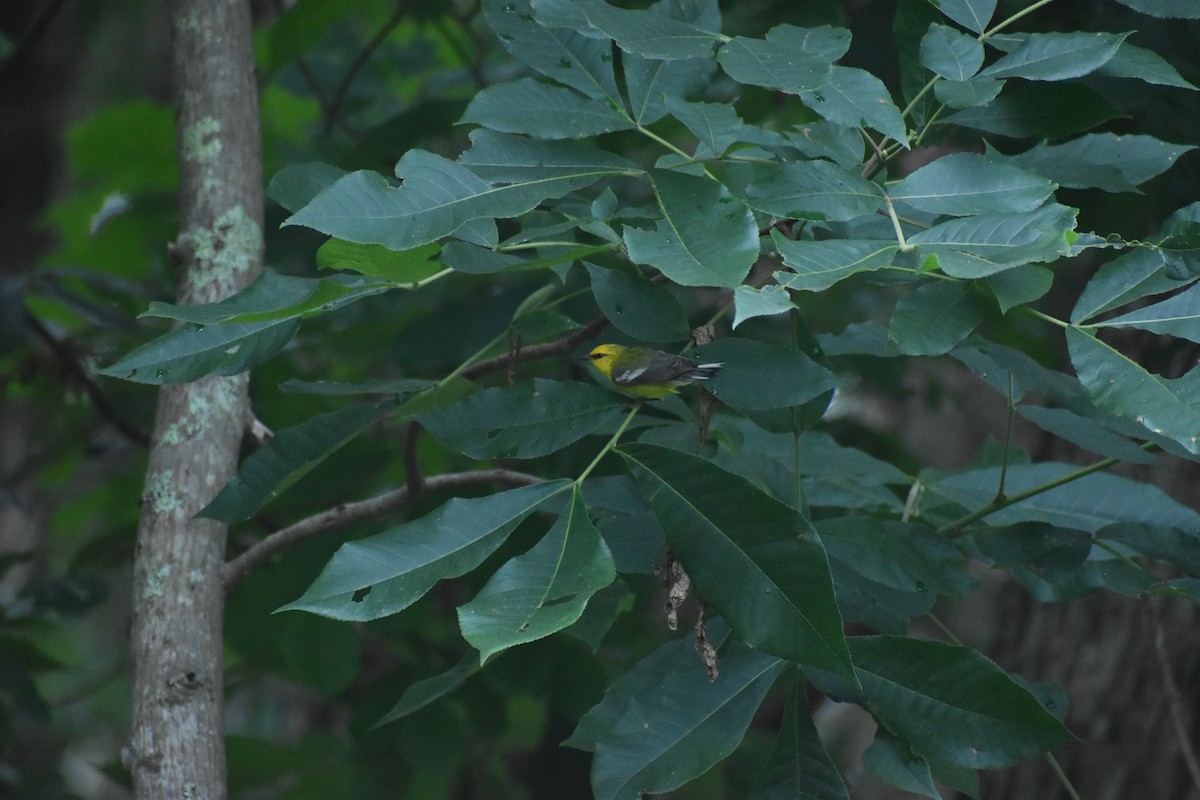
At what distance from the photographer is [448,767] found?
245 centimetres

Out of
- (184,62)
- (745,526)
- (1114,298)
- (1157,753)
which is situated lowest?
(1157,753)

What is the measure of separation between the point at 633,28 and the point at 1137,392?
71 cm

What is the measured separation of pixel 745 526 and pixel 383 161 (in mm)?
2034

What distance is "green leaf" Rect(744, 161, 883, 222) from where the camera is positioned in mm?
1119

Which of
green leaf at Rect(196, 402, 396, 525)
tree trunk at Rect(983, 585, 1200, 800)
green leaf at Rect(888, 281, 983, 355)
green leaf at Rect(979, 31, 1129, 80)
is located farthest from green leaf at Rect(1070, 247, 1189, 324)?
tree trunk at Rect(983, 585, 1200, 800)

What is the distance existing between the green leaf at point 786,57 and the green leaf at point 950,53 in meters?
0.10

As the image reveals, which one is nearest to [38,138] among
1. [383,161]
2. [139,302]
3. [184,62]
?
[139,302]

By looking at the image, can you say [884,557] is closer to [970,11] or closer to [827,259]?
[827,259]

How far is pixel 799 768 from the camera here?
4.04ft

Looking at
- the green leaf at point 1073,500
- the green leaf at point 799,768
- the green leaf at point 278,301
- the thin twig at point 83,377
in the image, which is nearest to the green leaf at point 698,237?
the green leaf at point 278,301

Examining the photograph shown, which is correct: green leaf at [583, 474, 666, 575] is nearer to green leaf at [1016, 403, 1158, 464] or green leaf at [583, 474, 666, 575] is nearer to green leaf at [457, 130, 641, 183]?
green leaf at [457, 130, 641, 183]

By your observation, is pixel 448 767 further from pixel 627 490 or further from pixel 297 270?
pixel 297 270

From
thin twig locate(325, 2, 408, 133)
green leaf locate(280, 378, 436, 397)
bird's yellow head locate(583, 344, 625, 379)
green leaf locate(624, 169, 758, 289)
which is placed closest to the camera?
green leaf locate(624, 169, 758, 289)

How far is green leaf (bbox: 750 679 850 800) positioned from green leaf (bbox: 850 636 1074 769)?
8 cm
